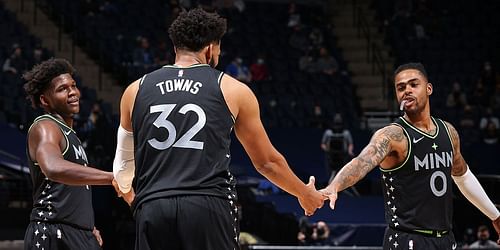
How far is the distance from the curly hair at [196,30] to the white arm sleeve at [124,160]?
0.61m

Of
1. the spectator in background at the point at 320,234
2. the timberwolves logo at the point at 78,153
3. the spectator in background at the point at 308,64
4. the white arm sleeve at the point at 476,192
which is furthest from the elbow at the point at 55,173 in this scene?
the spectator in background at the point at 308,64

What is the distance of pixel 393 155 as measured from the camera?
6.80 metres

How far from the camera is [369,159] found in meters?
6.52

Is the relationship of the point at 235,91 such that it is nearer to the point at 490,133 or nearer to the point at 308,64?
the point at 490,133

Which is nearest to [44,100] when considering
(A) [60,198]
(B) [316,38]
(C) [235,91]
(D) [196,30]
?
(A) [60,198]

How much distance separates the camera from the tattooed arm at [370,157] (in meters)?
6.25

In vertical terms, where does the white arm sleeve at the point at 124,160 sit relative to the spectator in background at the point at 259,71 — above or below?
below

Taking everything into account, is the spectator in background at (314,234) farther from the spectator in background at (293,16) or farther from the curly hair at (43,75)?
the spectator in background at (293,16)

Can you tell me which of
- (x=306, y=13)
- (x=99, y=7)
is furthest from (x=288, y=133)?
(x=306, y=13)

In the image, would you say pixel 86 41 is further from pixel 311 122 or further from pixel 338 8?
pixel 338 8

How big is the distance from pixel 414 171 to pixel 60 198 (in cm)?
252

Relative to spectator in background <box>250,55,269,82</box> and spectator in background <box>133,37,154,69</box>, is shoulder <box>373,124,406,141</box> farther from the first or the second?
spectator in background <box>250,55,269,82</box>

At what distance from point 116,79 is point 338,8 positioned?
8.56 metres

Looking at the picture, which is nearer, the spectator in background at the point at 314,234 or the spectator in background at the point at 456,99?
the spectator in background at the point at 314,234
